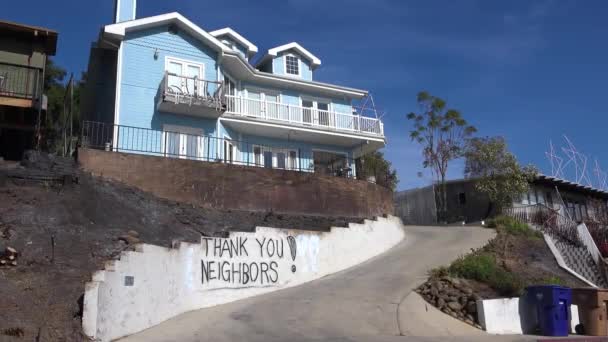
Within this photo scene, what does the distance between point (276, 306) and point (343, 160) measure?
15.1 meters

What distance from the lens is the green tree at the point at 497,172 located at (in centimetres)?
2950

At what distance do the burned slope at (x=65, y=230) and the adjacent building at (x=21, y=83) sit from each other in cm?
383

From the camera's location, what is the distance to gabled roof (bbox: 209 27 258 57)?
28016 millimetres

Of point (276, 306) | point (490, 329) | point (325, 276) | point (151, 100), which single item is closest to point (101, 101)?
point (151, 100)

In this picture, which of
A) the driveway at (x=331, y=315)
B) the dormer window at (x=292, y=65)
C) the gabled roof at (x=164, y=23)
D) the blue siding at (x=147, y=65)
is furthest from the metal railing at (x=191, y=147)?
the driveway at (x=331, y=315)

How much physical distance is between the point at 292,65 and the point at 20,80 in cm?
1451

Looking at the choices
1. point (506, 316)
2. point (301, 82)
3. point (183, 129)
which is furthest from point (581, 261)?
point (183, 129)

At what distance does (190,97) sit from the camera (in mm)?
22203

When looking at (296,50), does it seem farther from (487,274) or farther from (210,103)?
(487,274)

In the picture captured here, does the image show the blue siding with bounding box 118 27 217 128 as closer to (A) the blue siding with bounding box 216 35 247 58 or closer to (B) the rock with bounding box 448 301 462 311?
(A) the blue siding with bounding box 216 35 247 58

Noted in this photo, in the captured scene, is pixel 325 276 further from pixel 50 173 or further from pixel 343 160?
pixel 343 160

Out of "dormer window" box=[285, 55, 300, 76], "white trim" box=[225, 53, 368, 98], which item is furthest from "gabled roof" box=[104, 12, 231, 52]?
"dormer window" box=[285, 55, 300, 76]

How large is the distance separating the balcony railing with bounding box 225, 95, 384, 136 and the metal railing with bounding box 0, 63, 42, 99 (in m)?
7.48

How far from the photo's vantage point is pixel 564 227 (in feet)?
84.6
